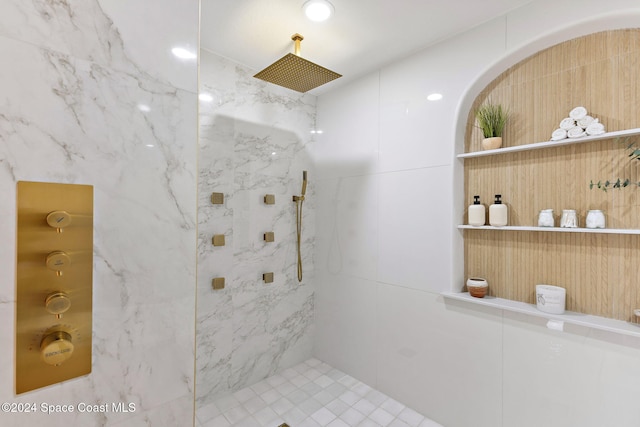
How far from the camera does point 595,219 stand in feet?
4.46

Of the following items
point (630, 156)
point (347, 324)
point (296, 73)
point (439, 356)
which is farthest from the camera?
point (347, 324)

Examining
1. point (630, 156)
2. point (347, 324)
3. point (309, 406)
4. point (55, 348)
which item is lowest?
point (309, 406)

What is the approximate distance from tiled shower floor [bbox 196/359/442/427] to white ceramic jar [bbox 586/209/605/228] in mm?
1486

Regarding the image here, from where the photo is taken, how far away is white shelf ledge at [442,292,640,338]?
1.27 meters

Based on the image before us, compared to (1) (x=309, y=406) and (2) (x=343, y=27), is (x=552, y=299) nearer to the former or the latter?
(1) (x=309, y=406)

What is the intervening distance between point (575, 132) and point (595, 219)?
420 mm

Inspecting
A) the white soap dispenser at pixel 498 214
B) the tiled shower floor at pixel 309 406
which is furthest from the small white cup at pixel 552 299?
the tiled shower floor at pixel 309 406

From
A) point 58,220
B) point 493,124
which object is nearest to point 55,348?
point 58,220

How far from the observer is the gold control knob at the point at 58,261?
65cm

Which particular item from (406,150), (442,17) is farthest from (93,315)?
(442,17)

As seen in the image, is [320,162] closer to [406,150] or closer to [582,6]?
[406,150]

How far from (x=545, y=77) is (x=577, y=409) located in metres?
1.66

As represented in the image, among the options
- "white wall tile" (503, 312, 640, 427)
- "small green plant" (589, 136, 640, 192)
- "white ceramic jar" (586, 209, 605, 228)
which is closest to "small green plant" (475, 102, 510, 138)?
"small green plant" (589, 136, 640, 192)

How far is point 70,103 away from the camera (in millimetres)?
687
